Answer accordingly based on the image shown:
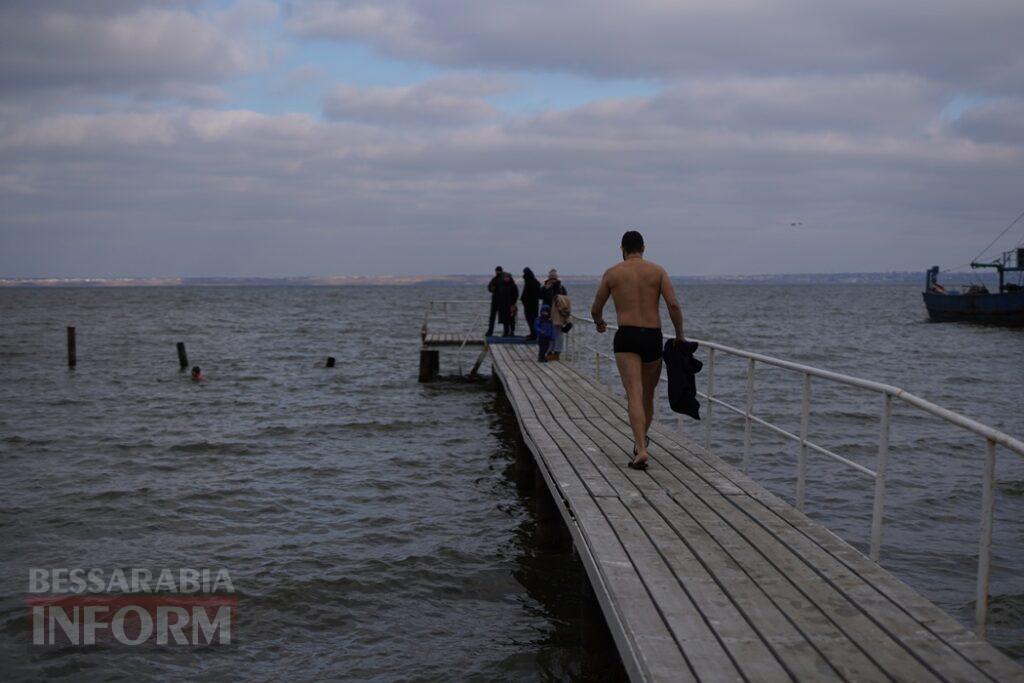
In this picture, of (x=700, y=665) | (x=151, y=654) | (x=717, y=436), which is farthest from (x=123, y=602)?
(x=717, y=436)

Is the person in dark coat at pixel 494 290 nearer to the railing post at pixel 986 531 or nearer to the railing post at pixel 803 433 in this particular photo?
the railing post at pixel 803 433

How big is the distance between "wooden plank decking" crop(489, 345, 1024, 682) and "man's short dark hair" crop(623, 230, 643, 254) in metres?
1.79

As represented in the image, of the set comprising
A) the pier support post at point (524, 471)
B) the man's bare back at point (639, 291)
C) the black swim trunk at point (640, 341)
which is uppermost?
the man's bare back at point (639, 291)

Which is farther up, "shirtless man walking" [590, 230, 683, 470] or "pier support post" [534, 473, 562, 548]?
"shirtless man walking" [590, 230, 683, 470]

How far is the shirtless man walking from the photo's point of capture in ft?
23.2

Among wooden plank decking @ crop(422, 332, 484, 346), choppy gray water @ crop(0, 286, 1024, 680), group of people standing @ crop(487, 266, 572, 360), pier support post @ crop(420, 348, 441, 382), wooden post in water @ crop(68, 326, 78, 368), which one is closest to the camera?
choppy gray water @ crop(0, 286, 1024, 680)

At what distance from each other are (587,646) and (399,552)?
337cm

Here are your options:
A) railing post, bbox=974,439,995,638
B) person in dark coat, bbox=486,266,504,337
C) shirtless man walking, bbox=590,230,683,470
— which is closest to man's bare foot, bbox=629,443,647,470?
shirtless man walking, bbox=590,230,683,470

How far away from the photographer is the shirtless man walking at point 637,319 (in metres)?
7.08

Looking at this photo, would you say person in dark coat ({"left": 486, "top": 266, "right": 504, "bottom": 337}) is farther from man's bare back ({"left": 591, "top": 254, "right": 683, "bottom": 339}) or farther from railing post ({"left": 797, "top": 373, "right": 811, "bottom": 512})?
railing post ({"left": 797, "top": 373, "right": 811, "bottom": 512})

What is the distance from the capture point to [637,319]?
708cm

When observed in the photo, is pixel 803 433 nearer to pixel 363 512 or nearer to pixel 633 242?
pixel 633 242

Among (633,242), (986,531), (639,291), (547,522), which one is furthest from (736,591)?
(547,522)

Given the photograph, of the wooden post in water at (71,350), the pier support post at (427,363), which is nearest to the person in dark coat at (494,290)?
the pier support post at (427,363)
